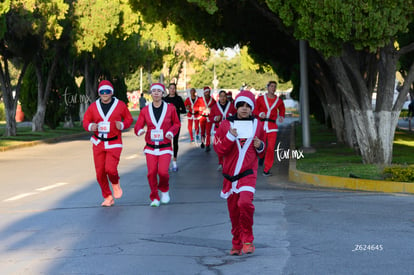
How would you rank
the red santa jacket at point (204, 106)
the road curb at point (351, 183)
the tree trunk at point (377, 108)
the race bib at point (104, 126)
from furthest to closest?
the red santa jacket at point (204, 106), the tree trunk at point (377, 108), the road curb at point (351, 183), the race bib at point (104, 126)

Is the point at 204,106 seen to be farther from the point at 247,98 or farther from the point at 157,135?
the point at 247,98

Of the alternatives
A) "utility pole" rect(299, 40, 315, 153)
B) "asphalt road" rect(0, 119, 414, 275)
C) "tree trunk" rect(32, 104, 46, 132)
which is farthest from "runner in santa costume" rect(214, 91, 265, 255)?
"tree trunk" rect(32, 104, 46, 132)

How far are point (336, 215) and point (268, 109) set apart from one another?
22.3 feet

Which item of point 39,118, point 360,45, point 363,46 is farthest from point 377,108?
point 39,118

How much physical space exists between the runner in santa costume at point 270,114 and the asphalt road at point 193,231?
1.24 meters

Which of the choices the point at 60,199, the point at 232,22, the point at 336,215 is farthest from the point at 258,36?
the point at 336,215

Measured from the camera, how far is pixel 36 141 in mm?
32156

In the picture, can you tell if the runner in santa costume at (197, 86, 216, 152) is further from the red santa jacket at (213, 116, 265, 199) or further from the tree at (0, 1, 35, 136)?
the red santa jacket at (213, 116, 265, 199)

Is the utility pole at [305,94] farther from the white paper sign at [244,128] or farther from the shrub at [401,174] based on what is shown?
the white paper sign at [244,128]

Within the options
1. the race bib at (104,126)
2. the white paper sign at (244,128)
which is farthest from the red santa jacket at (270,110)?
the white paper sign at (244,128)

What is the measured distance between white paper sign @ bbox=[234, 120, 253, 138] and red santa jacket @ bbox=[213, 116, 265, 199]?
3 cm

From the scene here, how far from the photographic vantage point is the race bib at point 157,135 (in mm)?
13102

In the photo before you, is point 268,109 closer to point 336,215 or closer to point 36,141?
point 336,215

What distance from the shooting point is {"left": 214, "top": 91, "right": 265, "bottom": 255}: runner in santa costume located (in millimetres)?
8781
